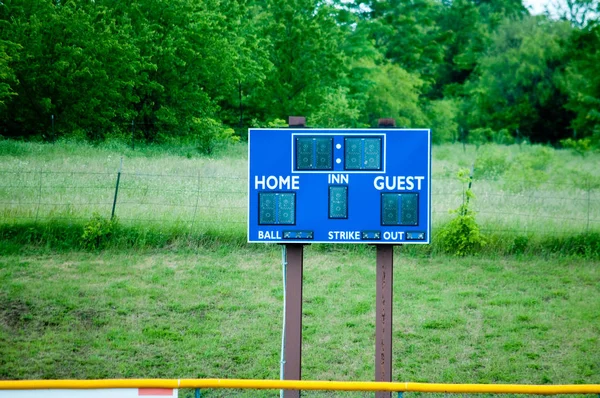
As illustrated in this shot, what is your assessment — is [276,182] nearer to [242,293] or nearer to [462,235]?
[242,293]

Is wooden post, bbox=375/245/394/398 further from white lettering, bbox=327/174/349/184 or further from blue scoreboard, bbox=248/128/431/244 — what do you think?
white lettering, bbox=327/174/349/184

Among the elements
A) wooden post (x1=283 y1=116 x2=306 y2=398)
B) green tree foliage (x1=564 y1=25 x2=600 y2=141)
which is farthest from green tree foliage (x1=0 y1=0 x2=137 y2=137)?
green tree foliage (x1=564 y1=25 x2=600 y2=141)

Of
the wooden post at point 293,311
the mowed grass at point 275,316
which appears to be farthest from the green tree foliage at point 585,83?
the wooden post at point 293,311

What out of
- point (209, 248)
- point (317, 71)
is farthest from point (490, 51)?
point (209, 248)

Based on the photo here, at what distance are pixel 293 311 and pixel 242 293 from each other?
189 inches

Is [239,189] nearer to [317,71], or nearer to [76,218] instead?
[76,218]

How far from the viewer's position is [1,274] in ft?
47.1

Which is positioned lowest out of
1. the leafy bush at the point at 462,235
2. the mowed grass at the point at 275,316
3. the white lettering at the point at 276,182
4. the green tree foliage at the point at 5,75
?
the mowed grass at the point at 275,316

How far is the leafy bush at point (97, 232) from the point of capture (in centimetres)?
1593

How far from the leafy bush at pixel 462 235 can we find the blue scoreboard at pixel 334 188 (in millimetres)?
7006

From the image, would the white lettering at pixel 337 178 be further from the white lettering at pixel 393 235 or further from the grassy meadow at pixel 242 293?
the grassy meadow at pixel 242 293

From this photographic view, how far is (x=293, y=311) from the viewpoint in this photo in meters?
9.40

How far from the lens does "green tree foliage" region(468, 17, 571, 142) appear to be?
1809 inches

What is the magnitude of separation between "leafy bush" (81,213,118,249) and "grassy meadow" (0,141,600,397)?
0.22 metres
